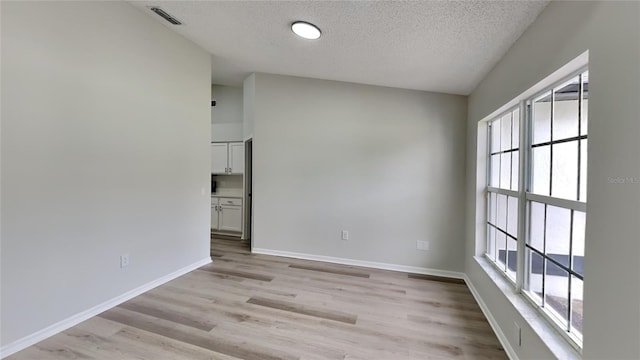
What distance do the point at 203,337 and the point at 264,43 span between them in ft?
9.42

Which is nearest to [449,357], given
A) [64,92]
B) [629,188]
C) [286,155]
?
[629,188]

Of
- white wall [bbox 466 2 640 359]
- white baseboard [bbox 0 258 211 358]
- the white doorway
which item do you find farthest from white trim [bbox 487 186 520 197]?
the white doorway

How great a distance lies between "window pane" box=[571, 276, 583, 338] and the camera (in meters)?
1.40

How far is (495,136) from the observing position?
9.09ft

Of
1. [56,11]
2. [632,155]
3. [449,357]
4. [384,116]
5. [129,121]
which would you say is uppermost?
[56,11]

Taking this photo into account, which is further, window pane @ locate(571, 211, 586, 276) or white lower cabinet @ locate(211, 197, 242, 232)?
white lower cabinet @ locate(211, 197, 242, 232)

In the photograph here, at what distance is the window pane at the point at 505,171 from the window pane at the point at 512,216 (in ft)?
0.51

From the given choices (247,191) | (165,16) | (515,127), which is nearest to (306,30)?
(165,16)

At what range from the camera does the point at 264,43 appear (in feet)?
9.75

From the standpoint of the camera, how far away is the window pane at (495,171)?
2686 millimetres

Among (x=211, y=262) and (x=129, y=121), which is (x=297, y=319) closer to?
(x=211, y=262)

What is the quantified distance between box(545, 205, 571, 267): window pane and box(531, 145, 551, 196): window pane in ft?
0.49

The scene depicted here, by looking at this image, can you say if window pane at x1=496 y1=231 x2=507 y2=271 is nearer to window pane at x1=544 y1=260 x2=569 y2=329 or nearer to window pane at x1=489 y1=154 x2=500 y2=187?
window pane at x1=489 y1=154 x2=500 y2=187

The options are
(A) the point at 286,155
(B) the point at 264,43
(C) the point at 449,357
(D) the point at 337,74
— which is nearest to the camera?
(C) the point at 449,357
